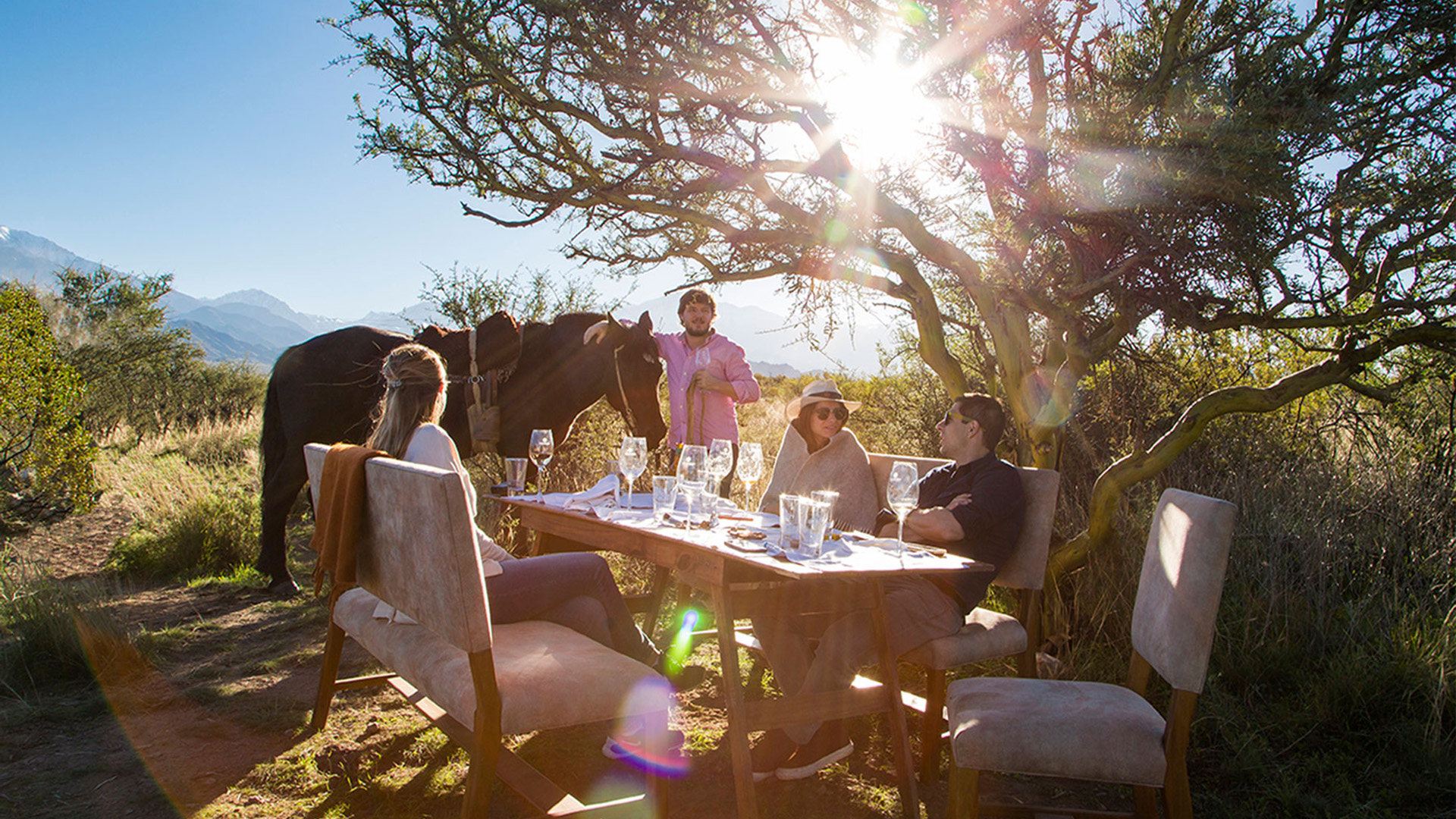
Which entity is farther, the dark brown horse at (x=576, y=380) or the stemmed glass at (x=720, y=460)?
the dark brown horse at (x=576, y=380)

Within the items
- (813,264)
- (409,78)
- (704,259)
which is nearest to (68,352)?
(409,78)

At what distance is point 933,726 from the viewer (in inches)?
120

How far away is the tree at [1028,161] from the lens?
159 inches

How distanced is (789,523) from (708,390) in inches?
98.4

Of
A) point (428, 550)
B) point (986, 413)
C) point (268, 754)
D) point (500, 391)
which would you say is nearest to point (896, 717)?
point (986, 413)

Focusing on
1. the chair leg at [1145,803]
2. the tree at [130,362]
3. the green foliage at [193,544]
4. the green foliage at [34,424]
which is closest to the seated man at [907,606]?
the chair leg at [1145,803]

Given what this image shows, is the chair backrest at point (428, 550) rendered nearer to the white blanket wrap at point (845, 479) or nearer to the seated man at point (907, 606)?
the seated man at point (907, 606)

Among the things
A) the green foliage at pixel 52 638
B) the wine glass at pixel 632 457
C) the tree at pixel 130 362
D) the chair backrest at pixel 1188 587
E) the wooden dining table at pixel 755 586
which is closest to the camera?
the chair backrest at pixel 1188 587

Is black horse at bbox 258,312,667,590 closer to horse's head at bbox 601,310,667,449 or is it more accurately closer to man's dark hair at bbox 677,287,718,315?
horse's head at bbox 601,310,667,449

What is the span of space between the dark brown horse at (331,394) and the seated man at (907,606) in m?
3.31

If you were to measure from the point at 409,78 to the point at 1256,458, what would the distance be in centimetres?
660

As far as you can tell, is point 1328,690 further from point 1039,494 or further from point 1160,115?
point 1160,115

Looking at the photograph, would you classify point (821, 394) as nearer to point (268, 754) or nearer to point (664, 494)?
point (664, 494)

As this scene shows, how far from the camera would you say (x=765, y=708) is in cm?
269
